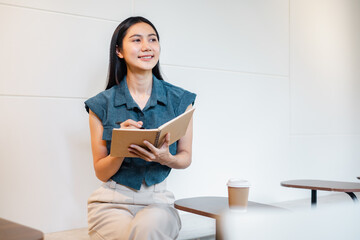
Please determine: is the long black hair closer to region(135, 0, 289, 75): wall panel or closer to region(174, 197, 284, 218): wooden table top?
region(174, 197, 284, 218): wooden table top

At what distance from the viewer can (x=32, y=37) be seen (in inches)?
96.3

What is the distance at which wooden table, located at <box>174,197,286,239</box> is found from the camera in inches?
57.2

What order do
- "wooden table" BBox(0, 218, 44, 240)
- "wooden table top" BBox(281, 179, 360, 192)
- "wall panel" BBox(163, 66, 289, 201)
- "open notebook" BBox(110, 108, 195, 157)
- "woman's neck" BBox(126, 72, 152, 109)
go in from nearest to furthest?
"wooden table" BBox(0, 218, 44, 240) → "open notebook" BBox(110, 108, 195, 157) → "woman's neck" BBox(126, 72, 152, 109) → "wooden table top" BBox(281, 179, 360, 192) → "wall panel" BBox(163, 66, 289, 201)

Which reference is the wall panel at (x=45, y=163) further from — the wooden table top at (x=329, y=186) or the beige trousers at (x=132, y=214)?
the wooden table top at (x=329, y=186)

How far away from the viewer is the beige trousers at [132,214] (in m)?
1.53

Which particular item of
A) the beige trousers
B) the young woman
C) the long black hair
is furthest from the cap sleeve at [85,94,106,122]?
the beige trousers

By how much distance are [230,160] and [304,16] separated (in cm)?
164

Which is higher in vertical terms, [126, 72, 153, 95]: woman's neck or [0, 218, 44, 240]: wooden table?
[126, 72, 153, 95]: woman's neck

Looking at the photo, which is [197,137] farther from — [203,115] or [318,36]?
[318,36]

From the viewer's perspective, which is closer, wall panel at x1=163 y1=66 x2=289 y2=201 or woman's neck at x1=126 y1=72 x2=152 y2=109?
woman's neck at x1=126 y1=72 x2=152 y2=109

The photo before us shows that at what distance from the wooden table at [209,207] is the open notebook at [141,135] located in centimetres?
26

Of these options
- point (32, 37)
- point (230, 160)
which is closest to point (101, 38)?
point (32, 37)

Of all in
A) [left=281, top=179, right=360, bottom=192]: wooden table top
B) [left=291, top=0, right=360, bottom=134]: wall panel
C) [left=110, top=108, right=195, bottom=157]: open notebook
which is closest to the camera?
[left=110, top=108, right=195, bottom=157]: open notebook

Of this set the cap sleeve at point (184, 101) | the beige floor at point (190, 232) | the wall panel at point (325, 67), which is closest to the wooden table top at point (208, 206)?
the cap sleeve at point (184, 101)
